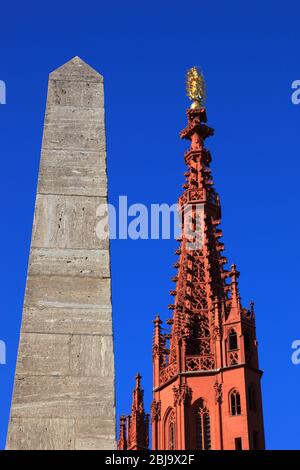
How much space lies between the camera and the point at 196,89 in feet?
290

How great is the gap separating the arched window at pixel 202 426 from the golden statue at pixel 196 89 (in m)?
31.0

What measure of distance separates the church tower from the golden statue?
10.9 meters

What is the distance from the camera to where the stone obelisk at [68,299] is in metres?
10.4

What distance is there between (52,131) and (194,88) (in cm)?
7718

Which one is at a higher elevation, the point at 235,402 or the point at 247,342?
the point at 247,342

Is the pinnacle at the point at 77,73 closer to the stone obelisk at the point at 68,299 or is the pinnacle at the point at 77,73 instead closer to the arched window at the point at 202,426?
the stone obelisk at the point at 68,299

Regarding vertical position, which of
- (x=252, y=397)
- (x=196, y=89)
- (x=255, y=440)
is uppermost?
(x=196, y=89)

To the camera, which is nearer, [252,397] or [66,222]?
[66,222]

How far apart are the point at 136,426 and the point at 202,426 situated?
6051 millimetres

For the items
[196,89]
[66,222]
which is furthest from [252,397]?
[66,222]

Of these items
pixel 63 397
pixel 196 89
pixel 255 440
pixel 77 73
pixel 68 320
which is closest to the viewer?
pixel 63 397

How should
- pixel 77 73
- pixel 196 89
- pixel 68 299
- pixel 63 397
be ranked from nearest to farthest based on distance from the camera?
pixel 63 397 < pixel 68 299 < pixel 77 73 < pixel 196 89

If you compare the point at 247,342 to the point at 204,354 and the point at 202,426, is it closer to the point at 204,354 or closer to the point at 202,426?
the point at 204,354
